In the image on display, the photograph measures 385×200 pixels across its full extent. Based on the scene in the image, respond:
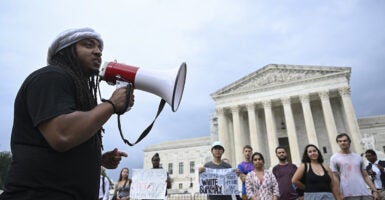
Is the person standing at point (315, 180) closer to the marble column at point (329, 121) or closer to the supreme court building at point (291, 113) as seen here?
the supreme court building at point (291, 113)

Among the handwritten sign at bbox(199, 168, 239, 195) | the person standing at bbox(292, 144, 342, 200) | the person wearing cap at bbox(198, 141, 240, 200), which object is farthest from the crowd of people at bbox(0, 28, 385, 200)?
the handwritten sign at bbox(199, 168, 239, 195)

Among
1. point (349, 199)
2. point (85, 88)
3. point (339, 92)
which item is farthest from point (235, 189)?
point (339, 92)

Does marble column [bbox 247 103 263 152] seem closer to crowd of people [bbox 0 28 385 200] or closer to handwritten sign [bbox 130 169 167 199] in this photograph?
handwritten sign [bbox 130 169 167 199]

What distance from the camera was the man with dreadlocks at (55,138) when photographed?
4.44 feet

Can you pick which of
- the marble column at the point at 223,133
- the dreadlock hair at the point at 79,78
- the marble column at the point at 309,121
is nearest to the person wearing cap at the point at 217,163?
the dreadlock hair at the point at 79,78

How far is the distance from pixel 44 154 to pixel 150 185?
23.1 ft

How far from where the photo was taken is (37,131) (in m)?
1.44

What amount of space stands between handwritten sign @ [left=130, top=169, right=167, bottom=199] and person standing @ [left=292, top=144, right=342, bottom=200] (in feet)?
13.2

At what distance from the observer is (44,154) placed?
139 centimetres

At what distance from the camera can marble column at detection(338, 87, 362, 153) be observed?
29595 mm

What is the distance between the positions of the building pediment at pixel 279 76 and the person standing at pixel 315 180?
31564 millimetres

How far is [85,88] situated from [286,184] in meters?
6.35

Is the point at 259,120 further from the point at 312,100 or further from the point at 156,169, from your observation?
the point at 156,169

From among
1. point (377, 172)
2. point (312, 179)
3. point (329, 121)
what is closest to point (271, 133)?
point (329, 121)
